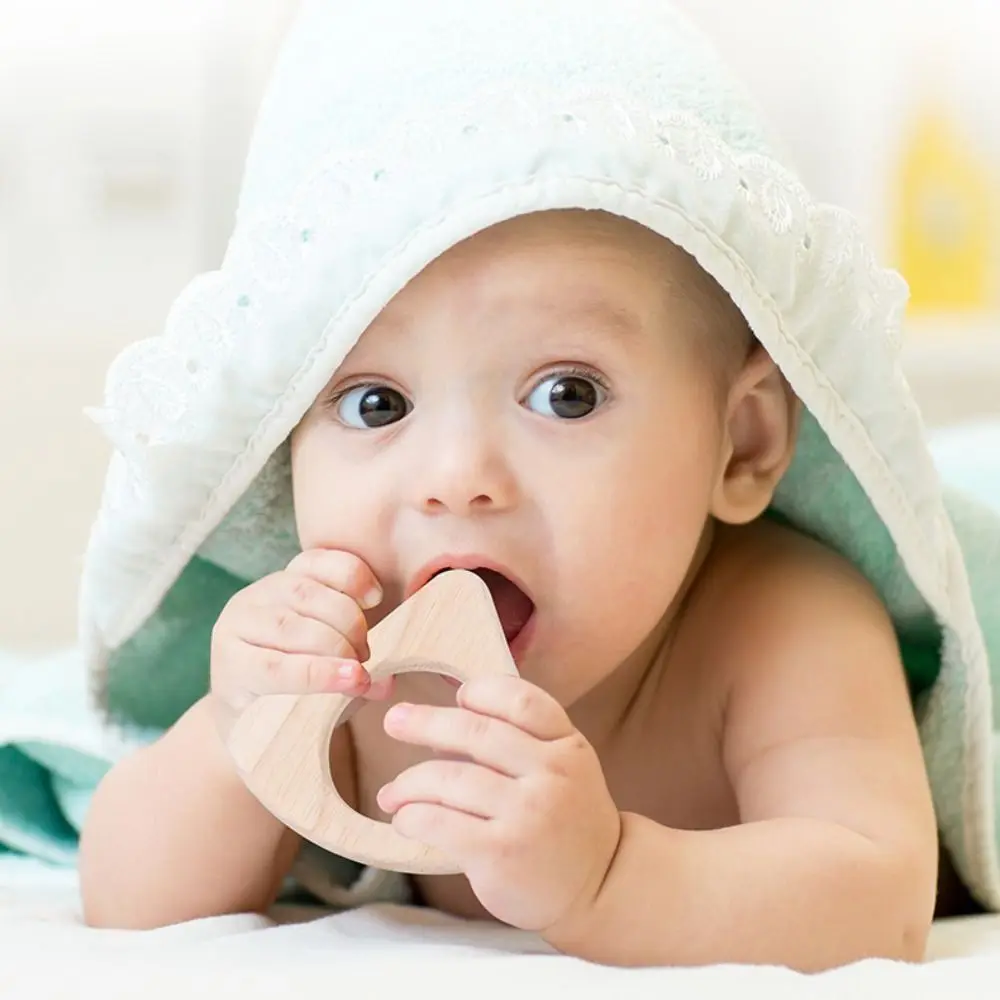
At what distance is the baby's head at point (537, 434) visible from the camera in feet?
2.31

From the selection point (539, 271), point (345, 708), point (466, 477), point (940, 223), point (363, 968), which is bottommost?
point (363, 968)

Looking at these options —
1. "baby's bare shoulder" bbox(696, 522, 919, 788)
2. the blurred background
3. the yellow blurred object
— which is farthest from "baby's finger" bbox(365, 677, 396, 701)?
the yellow blurred object

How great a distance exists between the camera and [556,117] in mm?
708

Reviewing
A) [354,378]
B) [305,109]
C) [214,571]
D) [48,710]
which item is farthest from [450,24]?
[48,710]

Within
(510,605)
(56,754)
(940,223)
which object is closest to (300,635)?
(510,605)

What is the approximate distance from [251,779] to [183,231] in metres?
1.46

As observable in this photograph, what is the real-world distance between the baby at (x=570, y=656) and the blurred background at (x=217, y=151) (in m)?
1.04

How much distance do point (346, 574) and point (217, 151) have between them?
1.42m

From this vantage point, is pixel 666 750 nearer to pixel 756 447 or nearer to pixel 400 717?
pixel 756 447

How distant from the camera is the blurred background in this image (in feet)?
6.48

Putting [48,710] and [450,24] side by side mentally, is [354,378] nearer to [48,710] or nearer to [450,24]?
[450,24]

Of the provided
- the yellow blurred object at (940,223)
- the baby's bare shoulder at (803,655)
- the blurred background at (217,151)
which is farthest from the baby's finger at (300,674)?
the yellow blurred object at (940,223)

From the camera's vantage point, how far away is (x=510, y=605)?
0.74 m

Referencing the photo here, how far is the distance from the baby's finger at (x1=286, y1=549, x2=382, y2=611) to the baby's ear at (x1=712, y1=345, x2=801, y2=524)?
0.22 meters
